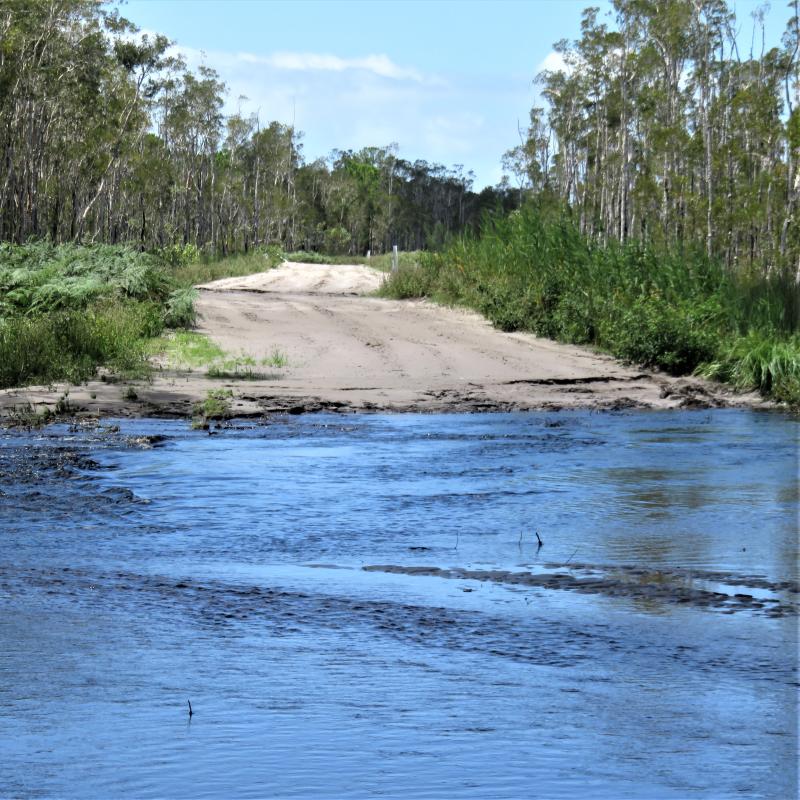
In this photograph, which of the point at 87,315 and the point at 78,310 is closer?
the point at 87,315

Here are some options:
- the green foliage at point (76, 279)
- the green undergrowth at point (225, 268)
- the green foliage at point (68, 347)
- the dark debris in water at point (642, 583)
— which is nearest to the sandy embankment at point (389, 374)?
the green foliage at point (68, 347)

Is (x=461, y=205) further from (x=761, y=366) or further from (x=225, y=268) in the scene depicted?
(x=761, y=366)

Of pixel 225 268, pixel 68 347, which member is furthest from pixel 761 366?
pixel 225 268

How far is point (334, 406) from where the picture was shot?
54.9ft

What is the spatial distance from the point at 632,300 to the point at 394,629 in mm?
17586

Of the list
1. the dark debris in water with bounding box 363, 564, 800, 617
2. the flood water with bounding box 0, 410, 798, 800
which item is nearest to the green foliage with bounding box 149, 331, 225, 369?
the flood water with bounding box 0, 410, 798, 800

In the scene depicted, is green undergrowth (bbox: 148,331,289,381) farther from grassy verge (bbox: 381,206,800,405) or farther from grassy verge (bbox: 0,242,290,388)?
grassy verge (bbox: 381,206,800,405)

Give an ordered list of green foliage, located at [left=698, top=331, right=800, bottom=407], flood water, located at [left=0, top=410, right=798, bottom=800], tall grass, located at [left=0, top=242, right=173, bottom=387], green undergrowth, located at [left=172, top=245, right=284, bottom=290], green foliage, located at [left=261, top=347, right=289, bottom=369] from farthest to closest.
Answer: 1. green undergrowth, located at [left=172, top=245, right=284, bottom=290]
2. green foliage, located at [left=261, top=347, right=289, bottom=369]
3. green foliage, located at [left=698, top=331, right=800, bottom=407]
4. tall grass, located at [left=0, top=242, right=173, bottom=387]
5. flood water, located at [left=0, top=410, right=798, bottom=800]

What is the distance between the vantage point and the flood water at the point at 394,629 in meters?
4.28

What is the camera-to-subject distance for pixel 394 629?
19.8ft

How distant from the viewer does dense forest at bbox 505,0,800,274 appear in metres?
53.4

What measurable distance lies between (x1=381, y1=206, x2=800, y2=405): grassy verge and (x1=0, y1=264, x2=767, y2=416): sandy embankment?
1.36 feet

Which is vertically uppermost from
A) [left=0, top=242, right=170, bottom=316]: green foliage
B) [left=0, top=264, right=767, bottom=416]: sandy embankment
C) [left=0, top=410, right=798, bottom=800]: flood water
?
[left=0, top=242, right=170, bottom=316]: green foliage

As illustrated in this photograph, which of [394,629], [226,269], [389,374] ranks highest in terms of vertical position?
[226,269]
